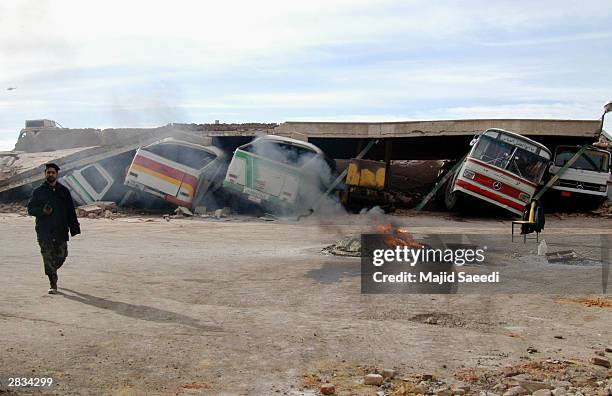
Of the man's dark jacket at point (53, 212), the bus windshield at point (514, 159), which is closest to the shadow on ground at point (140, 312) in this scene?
the man's dark jacket at point (53, 212)

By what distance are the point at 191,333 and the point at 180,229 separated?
11.1 metres

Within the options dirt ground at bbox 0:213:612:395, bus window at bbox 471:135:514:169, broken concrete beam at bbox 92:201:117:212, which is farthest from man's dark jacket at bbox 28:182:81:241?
bus window at bbox 471:135:514:169

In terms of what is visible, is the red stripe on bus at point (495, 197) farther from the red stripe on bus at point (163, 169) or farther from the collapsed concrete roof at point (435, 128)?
the red stripe on bus at point (163, 169)

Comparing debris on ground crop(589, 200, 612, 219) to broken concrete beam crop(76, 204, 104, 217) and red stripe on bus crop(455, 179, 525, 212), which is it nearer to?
red stripe on bus crop(455, 179, 525, 212)

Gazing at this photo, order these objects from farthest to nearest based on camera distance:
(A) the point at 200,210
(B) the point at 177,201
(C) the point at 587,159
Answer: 1. (C) the point at 587,159
2. (A) the point at 200,210
3. (B) the point at 177,201

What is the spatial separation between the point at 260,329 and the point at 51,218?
3.31m

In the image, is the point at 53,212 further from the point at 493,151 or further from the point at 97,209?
the point at 493,151

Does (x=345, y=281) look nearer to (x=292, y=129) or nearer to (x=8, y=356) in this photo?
(x=8, y=356)

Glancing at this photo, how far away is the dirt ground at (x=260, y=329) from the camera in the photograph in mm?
5277

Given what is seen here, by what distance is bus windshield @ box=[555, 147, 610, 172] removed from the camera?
2227 centimetres

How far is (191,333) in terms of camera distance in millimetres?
6500

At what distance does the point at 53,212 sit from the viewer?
8.21 m

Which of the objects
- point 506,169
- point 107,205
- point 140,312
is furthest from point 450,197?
point 140,312

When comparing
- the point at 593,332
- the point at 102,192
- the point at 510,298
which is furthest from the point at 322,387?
the point at 102,192
